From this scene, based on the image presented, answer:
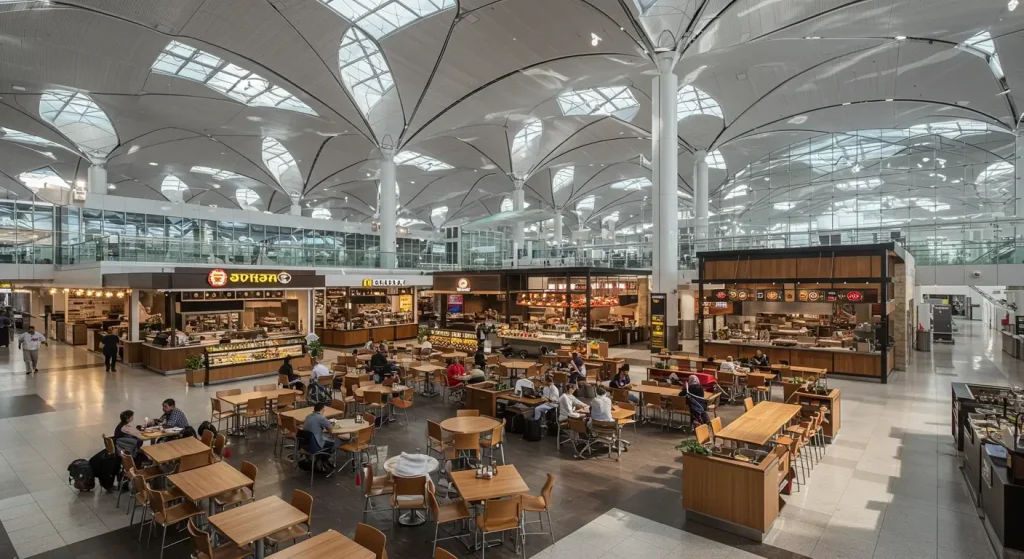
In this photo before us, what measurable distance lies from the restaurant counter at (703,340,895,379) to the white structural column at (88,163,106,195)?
36.7 metres

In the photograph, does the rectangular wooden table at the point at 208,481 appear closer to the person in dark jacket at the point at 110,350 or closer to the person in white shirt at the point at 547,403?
the person in white shirt at the point at 547,403

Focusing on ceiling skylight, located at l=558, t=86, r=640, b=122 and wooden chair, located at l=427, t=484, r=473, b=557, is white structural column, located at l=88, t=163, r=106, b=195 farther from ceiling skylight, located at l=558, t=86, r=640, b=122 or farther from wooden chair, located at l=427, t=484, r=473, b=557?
wooden chair, located at l=427, t=484, r=473, b=557

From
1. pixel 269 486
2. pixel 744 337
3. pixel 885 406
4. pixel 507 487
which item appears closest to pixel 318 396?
pixel 269 486

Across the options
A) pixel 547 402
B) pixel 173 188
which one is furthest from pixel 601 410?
pixel 173 188

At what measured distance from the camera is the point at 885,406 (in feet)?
40.5

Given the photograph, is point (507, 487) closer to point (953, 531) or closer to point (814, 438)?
point (953, 531)

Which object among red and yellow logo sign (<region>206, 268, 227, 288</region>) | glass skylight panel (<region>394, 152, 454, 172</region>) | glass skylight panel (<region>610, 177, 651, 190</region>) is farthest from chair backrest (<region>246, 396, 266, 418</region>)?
glass skylight panel (<region>610, 177, 651, 190</region>)

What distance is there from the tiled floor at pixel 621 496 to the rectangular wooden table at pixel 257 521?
1.19 meters

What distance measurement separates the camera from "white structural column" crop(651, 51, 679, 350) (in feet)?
60.3

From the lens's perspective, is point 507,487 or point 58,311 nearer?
point 507,487

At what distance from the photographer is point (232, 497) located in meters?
6.00

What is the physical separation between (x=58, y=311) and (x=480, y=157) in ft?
87.7

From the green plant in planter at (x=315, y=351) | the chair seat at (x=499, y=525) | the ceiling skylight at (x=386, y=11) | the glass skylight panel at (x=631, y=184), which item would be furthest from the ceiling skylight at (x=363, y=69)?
the glass skylight panel at (x=631, y=184)

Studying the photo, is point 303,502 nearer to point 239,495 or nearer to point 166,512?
point 239,495
